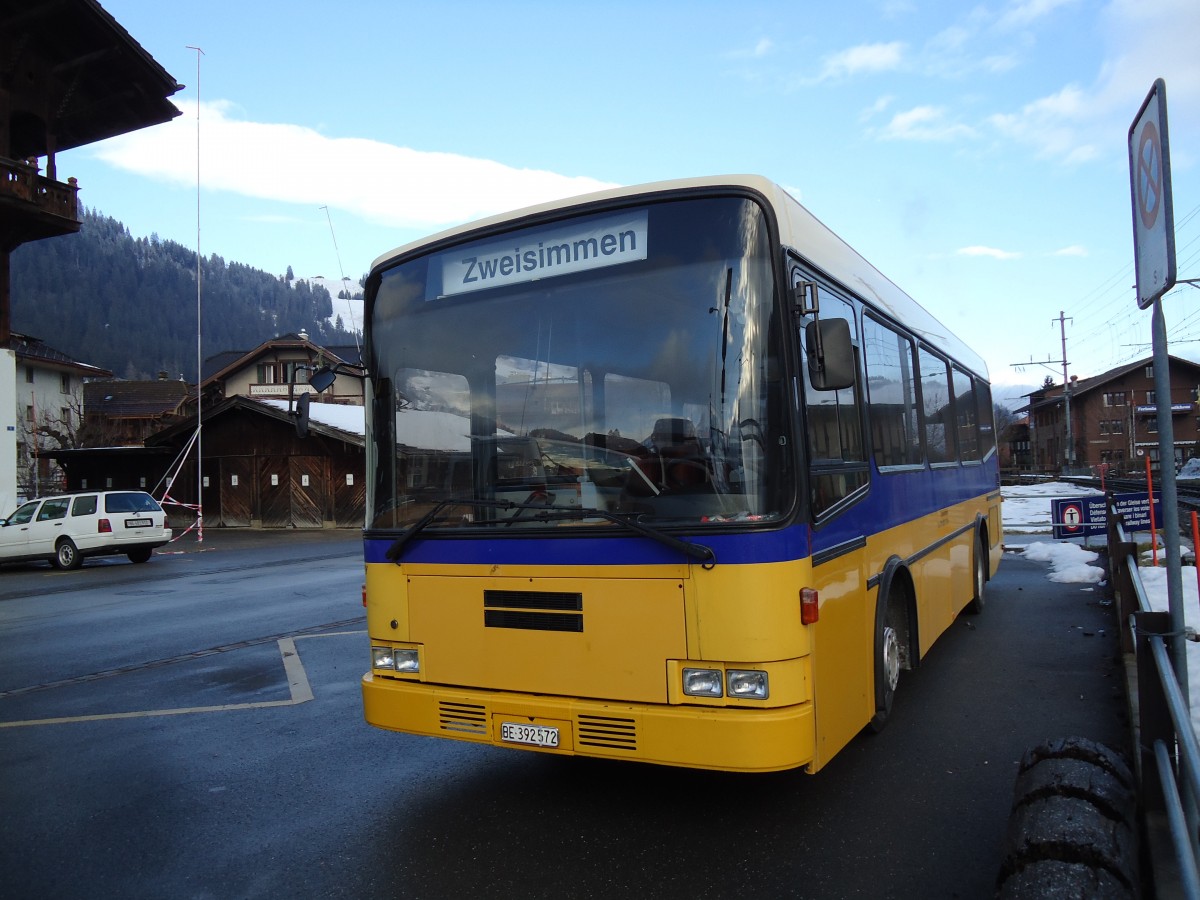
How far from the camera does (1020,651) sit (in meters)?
8.23

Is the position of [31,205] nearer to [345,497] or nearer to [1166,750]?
[345,497]

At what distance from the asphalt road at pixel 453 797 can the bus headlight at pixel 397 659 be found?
74 cm

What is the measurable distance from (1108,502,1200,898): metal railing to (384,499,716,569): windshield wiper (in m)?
1.77

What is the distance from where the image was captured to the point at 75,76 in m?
30.4

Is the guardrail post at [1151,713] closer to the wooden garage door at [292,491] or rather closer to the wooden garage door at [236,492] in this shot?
the wooden garage door at [292,491]

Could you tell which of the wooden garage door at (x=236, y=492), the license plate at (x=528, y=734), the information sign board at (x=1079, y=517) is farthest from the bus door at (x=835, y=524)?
the wooden garage door at (x=236, y=492)

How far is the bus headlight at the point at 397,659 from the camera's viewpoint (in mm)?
4691

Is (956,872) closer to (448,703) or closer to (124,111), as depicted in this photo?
(448,703)

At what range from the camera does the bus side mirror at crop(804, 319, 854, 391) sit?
3988 mm

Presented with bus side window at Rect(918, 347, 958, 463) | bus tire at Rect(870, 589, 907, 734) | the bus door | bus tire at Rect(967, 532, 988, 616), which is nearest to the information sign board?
bus tire at Rect(967, 532, 988, 616)

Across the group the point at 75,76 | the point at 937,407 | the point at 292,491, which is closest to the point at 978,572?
the point at 937,407

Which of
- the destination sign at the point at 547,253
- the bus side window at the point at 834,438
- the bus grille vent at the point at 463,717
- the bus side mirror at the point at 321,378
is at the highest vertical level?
the destination sign at the point at 547,253

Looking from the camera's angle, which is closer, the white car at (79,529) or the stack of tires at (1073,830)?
the stack of tires at (1073,830)

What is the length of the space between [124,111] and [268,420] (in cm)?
1232
